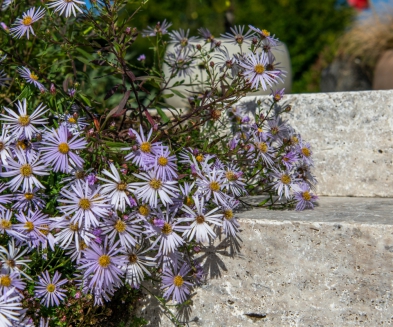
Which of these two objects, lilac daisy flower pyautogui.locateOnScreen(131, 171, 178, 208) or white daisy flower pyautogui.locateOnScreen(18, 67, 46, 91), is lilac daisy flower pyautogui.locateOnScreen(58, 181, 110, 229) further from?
white daisy flower pyautogui.locateOnScreen(18, 67, 46, 91)

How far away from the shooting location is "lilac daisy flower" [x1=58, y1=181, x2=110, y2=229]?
1.44 meters

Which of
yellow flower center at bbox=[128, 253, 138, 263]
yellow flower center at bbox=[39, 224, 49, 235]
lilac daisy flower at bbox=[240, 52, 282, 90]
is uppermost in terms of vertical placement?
lilac daisy flower at bbox=[240, 52, 282, 90]

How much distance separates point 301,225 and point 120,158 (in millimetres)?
561

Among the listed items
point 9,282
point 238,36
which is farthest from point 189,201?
point 238,36

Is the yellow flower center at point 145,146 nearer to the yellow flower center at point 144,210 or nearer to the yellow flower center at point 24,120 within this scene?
the yellow flower center at point 144,210

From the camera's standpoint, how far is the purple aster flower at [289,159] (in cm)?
176

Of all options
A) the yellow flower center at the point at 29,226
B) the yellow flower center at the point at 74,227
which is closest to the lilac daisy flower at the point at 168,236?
the yellow flower center at the point at 74,227

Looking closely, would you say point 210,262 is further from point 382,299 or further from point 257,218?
point 382,299

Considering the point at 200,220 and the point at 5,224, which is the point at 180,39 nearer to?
the point at 200,220

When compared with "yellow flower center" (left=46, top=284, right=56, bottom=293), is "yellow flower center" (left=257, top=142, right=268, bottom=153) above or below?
above

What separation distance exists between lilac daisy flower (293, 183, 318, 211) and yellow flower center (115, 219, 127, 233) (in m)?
0.59

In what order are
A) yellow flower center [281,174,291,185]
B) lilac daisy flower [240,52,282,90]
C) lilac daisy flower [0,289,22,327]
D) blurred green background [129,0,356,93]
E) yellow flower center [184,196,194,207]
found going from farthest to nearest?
blurred green background [129,0,356,93] < yellow flower center [281,174,291,185] < lilac daisy flower [240,52,282,90] < yellow flower center [184,196,194,207] < lilac daisy flower [0,289,22,327]

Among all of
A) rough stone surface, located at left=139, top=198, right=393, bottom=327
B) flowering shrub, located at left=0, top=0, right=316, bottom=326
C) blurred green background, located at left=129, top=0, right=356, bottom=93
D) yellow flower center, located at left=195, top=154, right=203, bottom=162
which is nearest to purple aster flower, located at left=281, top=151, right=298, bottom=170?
flowering shrub, located at left=0, top=0, right=316, bottom=326

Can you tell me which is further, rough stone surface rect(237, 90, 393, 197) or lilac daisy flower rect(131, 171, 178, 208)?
rough stone surface rect(237, 90, 393, 197)
